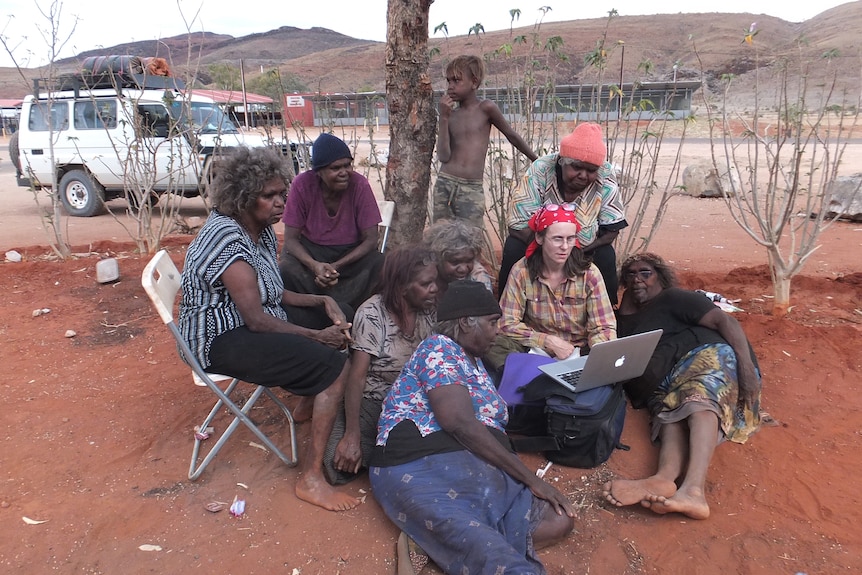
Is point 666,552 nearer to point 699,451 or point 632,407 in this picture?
point 699,451

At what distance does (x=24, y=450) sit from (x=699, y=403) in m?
3.27

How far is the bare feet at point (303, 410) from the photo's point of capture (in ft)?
10.3

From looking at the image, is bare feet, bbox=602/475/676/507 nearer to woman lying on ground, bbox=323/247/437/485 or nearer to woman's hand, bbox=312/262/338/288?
woman lying on ground, bbox=323/247/437/485

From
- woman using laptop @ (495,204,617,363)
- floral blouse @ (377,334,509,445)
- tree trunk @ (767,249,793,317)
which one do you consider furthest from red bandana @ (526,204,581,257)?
tree trunk @ (767,249,793,317)

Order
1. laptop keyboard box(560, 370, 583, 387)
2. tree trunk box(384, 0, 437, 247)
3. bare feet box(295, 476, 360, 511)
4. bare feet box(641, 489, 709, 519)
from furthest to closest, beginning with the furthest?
tree trunk box(384, 0, 437, 247) < laptop keyboard box(560, 370, 583, 387) < bare feet box(295, 476, 360, 511) < bare feet box(641, 489, 709, 519)

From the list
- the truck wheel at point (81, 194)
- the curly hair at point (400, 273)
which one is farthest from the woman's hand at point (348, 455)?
the truck wheel at point (81, 194)

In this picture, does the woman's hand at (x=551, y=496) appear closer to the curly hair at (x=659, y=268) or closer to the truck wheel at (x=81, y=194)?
the curly hair at (x=659, y=268)

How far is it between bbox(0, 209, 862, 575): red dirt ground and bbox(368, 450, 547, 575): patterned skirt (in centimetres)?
19

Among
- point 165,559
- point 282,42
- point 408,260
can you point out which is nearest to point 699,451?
point 408,260

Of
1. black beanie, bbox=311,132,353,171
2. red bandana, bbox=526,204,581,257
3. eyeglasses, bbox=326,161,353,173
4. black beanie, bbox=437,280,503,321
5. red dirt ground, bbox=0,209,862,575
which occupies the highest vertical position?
black beanie, bbox=311,132,353,171

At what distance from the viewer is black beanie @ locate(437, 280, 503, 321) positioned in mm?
2316

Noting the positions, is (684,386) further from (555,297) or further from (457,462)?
(457,462)

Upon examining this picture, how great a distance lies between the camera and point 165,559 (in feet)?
7.30

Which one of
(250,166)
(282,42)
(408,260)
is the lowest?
(408,260)
